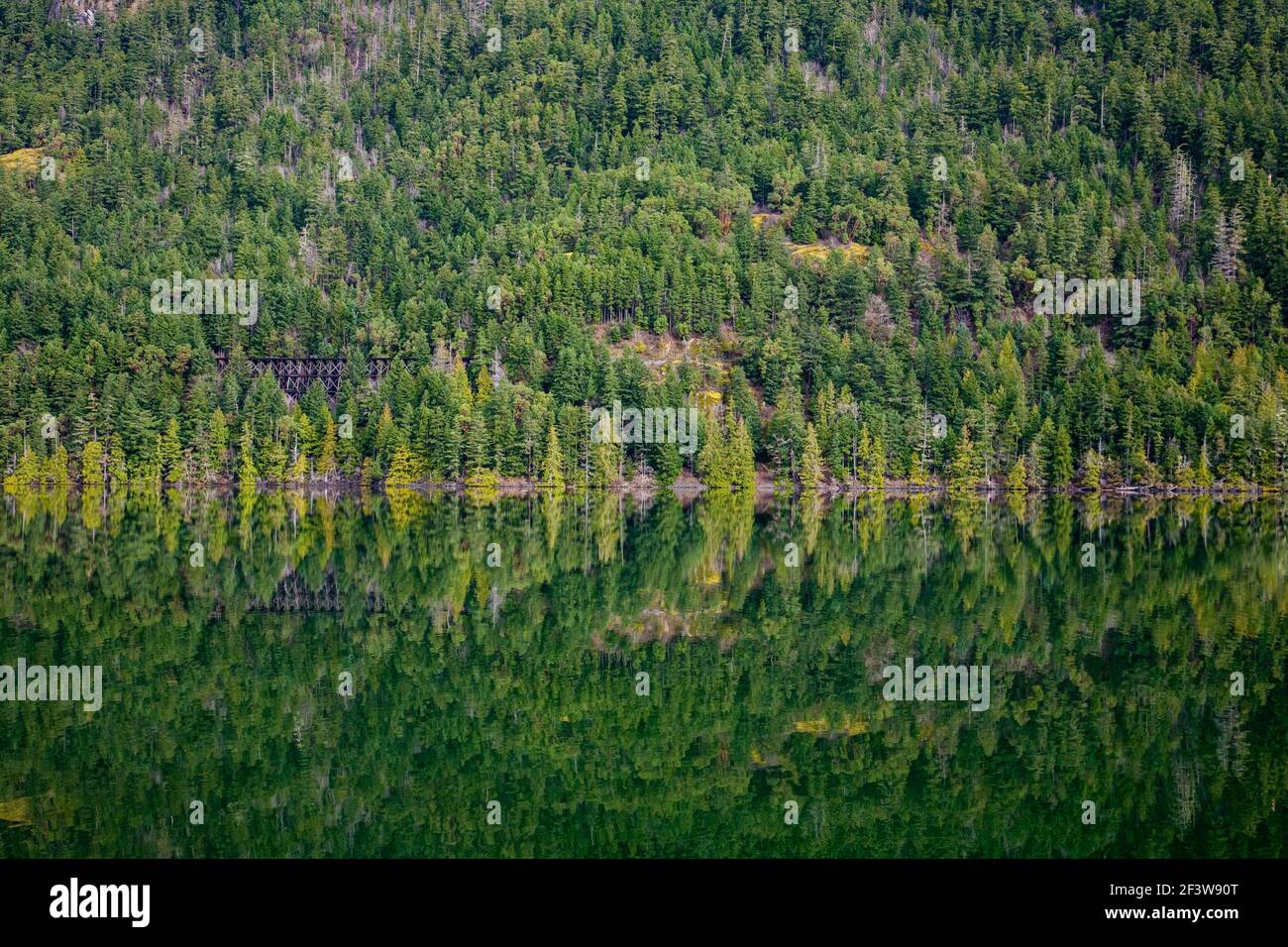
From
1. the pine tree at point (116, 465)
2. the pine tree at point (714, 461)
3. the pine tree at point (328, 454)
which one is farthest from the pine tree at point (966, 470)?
the pine tree at point (116, 465)

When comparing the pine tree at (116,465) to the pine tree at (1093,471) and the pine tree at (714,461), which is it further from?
the pine tree at (1093,471)

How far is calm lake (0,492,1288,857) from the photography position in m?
24.4

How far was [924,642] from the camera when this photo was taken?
40.8m

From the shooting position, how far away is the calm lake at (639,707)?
24406 mm

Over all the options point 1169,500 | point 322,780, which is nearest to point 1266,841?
point 322,780

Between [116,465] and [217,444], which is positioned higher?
[217,444]

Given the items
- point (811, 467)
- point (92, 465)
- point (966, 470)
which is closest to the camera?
point (966, 470)

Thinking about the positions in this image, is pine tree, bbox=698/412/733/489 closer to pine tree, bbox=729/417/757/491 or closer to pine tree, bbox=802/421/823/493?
pine tree, bbox=729/417/757/491

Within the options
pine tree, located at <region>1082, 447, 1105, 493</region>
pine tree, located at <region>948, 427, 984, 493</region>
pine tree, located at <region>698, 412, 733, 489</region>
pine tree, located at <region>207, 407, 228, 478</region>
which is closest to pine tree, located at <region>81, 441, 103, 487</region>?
pine tree, located at <region>207, 407, 228, 478</region>

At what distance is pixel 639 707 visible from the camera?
Answer: 33.3 m

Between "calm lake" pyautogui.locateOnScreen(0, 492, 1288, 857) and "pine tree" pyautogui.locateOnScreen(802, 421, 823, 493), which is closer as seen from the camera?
"calm lake" pyautogui.locateOnScreen(0, 492, 1288, 857)

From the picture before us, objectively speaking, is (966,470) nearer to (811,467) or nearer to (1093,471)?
(1093,471)

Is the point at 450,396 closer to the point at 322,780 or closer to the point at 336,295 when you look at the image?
the point at 336,295

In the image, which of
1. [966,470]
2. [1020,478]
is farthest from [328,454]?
[1020,478]
